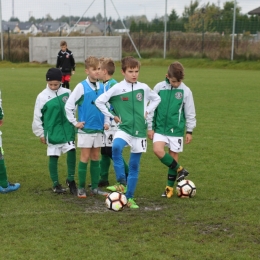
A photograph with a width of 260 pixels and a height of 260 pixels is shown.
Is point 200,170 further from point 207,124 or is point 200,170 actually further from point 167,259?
point 207,124

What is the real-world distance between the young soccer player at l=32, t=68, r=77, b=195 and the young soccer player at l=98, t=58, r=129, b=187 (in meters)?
0.51

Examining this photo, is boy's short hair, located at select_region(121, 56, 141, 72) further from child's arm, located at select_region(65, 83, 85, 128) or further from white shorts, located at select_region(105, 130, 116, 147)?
white shorts, located at select_region(105, 130, 116, 147)

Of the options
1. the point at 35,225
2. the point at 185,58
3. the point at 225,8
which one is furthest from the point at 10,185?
the point at 225,8

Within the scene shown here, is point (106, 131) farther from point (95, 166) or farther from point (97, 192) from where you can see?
point (97, 192)

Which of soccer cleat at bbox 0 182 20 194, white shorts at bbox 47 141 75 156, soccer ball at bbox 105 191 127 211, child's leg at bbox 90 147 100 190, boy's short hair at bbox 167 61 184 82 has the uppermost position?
boy's short hair at bbox 167 61 184 82

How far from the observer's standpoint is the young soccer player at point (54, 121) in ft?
21.7

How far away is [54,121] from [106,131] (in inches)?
28.4

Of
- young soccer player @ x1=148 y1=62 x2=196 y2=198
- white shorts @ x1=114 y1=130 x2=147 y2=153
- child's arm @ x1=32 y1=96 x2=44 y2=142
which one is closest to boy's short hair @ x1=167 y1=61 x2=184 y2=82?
young soccer player @ x1=148 y1=62 x2=196 y2=198

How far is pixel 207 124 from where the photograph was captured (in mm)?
12227

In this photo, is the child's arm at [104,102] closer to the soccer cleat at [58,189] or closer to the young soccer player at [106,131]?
the young soccer player at [106,131]

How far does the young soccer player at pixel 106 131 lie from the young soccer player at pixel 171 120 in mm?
650

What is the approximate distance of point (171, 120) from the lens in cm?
659

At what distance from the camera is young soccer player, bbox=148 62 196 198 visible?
21.5ft

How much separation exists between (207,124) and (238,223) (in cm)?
684
